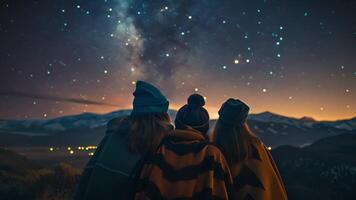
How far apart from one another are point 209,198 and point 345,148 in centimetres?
3891

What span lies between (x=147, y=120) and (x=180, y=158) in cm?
76

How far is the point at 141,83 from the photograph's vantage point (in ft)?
11.4

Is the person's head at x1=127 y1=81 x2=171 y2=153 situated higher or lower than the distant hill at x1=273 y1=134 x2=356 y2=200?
higher

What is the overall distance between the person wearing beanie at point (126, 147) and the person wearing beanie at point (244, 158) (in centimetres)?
55

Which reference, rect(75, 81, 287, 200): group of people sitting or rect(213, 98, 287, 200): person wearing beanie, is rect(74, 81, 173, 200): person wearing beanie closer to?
rect(75, 81, 287, 200): group of people sitting

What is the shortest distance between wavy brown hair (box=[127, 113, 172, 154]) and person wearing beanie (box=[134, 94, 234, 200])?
1.43 ft

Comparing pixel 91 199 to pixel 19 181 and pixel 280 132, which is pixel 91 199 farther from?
pixel 280 132

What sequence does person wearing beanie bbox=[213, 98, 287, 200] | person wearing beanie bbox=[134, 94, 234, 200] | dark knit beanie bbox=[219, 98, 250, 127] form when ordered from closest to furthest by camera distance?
person wearing beanie bbox=[134, 94, 234, 200], person wearing beanie bbox=[213, 98, 287, 200], dark knit beanie bbox=[219, 98, 250, 127]

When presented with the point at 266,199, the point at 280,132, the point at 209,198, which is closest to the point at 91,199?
the point at 209,198

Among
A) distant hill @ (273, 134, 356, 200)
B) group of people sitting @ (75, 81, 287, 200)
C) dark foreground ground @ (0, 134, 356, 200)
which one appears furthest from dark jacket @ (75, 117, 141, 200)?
distant hill @ (273, 134, 356, 200)

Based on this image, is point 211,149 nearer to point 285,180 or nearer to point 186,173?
point 186,173

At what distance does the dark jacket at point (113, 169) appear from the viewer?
317 cm

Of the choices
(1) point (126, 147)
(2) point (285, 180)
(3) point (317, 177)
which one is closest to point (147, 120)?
(1) point (126, 147)

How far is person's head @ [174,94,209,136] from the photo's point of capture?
2.72m
